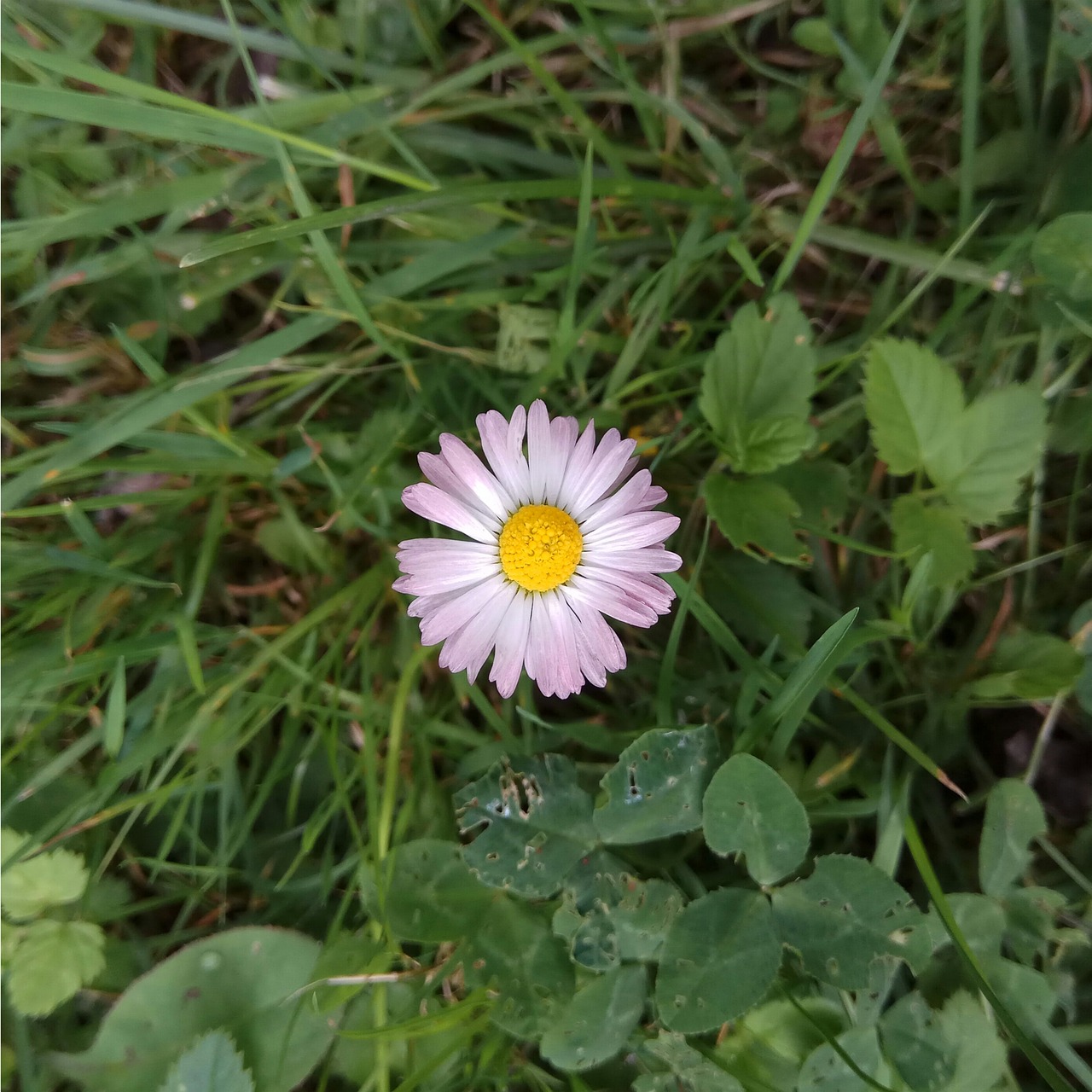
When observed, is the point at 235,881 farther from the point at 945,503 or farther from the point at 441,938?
the point at 945,503

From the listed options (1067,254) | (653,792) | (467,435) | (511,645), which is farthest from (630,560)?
(1067,254)

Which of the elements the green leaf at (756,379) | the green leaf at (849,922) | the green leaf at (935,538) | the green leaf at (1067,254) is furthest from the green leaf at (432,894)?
the green leaf at (1067,254)

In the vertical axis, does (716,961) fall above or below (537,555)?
below

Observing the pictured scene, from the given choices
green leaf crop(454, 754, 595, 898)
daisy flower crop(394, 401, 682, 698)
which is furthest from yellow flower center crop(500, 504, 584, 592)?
green leaf crop(454, 754, 595, 898)

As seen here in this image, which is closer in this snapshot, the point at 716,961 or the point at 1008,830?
the point at 716,961

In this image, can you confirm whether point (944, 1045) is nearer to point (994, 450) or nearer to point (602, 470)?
point (994, 450)
